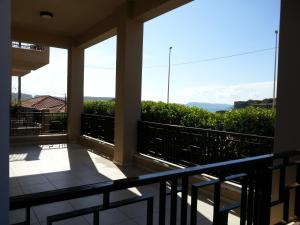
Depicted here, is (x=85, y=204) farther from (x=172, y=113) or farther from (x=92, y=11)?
(x=92, y=11)

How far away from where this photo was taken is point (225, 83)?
93.4 feet

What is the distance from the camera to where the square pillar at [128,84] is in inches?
203

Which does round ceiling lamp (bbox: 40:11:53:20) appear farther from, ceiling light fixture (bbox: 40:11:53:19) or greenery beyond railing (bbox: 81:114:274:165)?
greenery beyond railing (bbox: 81:114:274:165)

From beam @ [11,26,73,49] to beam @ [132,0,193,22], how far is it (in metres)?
3.37

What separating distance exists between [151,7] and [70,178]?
3.14 meters

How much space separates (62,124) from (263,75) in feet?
57.2

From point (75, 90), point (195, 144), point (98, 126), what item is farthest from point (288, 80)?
point (75, 90)

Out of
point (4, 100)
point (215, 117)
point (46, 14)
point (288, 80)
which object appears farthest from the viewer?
point (46, 14)

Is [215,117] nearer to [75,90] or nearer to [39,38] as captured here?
[75,90]

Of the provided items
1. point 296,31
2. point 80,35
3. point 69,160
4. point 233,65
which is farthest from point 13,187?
point 233,65

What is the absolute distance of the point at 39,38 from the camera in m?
7.30

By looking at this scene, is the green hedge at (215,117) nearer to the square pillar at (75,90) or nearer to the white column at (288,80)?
the white column at (288,80)

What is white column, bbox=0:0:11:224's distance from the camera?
32.4 inches

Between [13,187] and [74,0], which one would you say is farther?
[74,0]
